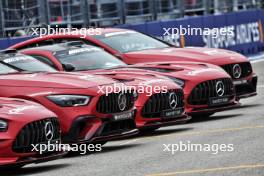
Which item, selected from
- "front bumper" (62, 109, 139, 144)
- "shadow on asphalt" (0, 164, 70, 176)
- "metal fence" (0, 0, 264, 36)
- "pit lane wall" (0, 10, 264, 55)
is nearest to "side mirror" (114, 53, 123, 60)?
"front bumper" (62, 109, 139, 144)

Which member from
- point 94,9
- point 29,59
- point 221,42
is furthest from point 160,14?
point 29,59

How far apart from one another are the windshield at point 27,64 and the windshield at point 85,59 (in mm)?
835

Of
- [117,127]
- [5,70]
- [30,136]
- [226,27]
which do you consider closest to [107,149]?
[117,127]

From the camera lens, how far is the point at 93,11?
86.7 feet

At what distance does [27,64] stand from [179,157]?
3.54 metres

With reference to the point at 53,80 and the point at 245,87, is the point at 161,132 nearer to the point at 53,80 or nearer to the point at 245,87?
the point at 53,80

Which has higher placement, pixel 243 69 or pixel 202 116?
pixel 243 69

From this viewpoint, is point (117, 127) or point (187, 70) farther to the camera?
point (187, 70)

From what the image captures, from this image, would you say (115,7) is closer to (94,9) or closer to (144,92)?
(94,9)

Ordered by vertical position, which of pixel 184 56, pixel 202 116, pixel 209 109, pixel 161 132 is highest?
pixel 184 56

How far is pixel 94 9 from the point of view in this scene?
1042 inches

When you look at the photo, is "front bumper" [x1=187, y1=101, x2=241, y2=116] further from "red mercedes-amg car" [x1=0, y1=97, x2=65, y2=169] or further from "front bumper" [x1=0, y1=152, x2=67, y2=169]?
"front bumper" [x1=0, y1=152, x2=67, y2=169]

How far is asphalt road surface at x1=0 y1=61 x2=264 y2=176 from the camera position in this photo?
10.3 m

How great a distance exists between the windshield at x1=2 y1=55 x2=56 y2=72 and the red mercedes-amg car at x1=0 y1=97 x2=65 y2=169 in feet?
7.55
